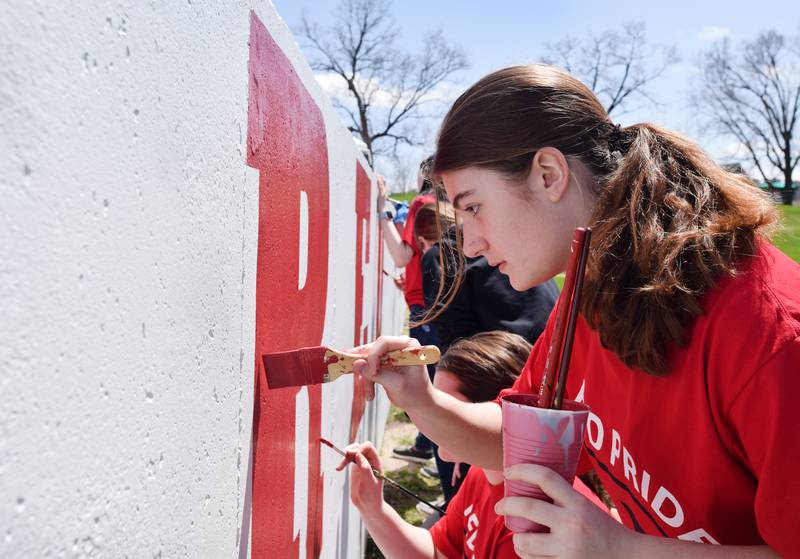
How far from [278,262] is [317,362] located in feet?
0.74

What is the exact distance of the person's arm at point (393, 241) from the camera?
15.5 ft

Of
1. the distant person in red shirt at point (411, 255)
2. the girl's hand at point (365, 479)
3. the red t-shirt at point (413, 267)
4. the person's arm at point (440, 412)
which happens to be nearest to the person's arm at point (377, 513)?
the girl's hand at point (365, 479)

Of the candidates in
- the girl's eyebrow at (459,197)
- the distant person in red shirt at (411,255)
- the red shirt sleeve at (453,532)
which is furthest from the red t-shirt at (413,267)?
the girl's eyebrow at (459,197)

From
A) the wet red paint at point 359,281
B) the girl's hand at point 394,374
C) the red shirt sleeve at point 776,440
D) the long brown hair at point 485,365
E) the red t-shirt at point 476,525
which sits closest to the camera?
the red shirt sleeve at point 776,440

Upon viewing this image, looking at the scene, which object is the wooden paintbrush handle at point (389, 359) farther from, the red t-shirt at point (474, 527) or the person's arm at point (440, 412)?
the red t-shirt at point (474, 527)

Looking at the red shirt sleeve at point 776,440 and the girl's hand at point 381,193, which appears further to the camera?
the girl's hand at point 381,193

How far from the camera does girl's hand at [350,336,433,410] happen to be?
4.67 feet

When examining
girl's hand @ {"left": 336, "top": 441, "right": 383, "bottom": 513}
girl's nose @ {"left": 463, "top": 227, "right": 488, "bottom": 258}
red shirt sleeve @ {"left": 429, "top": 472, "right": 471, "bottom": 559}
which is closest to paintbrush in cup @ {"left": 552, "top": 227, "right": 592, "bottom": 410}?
girl's nose @ {"left": 463, "top": 227, "right": 488, "bottom": 258}

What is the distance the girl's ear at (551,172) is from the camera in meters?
1.47

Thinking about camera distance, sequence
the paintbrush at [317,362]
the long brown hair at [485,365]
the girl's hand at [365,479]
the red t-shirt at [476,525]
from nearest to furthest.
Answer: the paintbrush at [317,362]
the red t-shirt at [476,525]
the girl's hand at [365,479]
the long brown hair at [485,365]

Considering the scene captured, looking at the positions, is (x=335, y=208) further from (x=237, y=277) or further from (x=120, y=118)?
(x=120, y=118)

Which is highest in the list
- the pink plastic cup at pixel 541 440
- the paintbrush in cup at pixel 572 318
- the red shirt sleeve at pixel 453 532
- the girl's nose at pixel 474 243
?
the girl's nose at pixel 474 243

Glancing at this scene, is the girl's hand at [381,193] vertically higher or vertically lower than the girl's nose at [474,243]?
higher

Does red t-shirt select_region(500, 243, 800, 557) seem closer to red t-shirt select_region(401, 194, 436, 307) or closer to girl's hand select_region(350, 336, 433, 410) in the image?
girl's hand select_region(350, 336, 433, 410)
